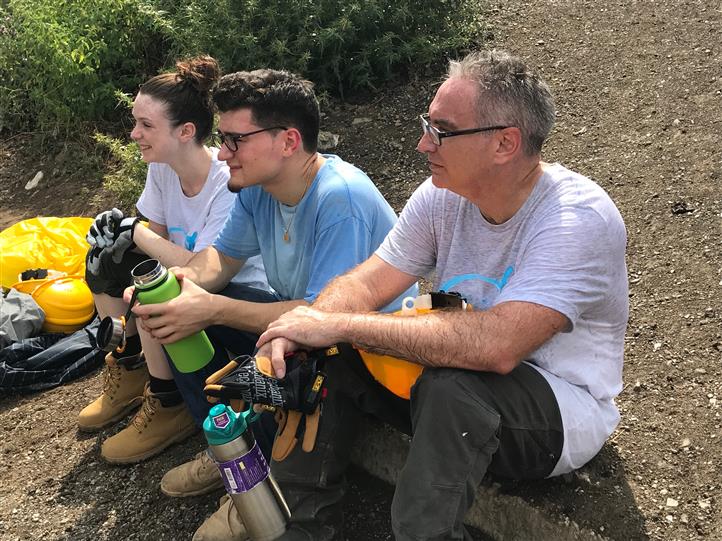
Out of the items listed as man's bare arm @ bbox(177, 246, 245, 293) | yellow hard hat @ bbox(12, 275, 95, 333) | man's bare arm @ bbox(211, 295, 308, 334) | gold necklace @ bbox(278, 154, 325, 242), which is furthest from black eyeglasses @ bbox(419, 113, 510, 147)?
yellow hard hat @ bbox(12, 275, 95, 333)

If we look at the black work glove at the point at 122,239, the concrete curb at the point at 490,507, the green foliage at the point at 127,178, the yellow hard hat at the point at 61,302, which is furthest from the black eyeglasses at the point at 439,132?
the green foliage at the point at 127,178

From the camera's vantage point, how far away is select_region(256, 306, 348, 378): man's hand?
2580mm

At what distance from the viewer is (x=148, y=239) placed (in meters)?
3.66

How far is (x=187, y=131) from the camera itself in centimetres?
379

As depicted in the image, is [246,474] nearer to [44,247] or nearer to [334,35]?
[44,247]

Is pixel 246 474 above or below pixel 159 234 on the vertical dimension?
below

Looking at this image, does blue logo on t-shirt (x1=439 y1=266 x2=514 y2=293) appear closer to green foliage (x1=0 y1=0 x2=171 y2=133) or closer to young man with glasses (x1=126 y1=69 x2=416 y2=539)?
young man with glasses (x1=126 y1=69 x2=416 y2=539)

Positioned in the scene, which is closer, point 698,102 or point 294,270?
point 294,270

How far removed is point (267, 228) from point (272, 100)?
1.73ft

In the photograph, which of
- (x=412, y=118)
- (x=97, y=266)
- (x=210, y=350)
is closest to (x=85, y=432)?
(x=97, y=266)

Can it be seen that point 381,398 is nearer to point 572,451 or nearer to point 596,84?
point 572,451

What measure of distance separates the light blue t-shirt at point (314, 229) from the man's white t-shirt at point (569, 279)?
0.50 meters

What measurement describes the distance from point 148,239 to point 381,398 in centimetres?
149

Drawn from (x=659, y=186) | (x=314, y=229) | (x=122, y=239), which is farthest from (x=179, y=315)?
(x=659, y=186)
